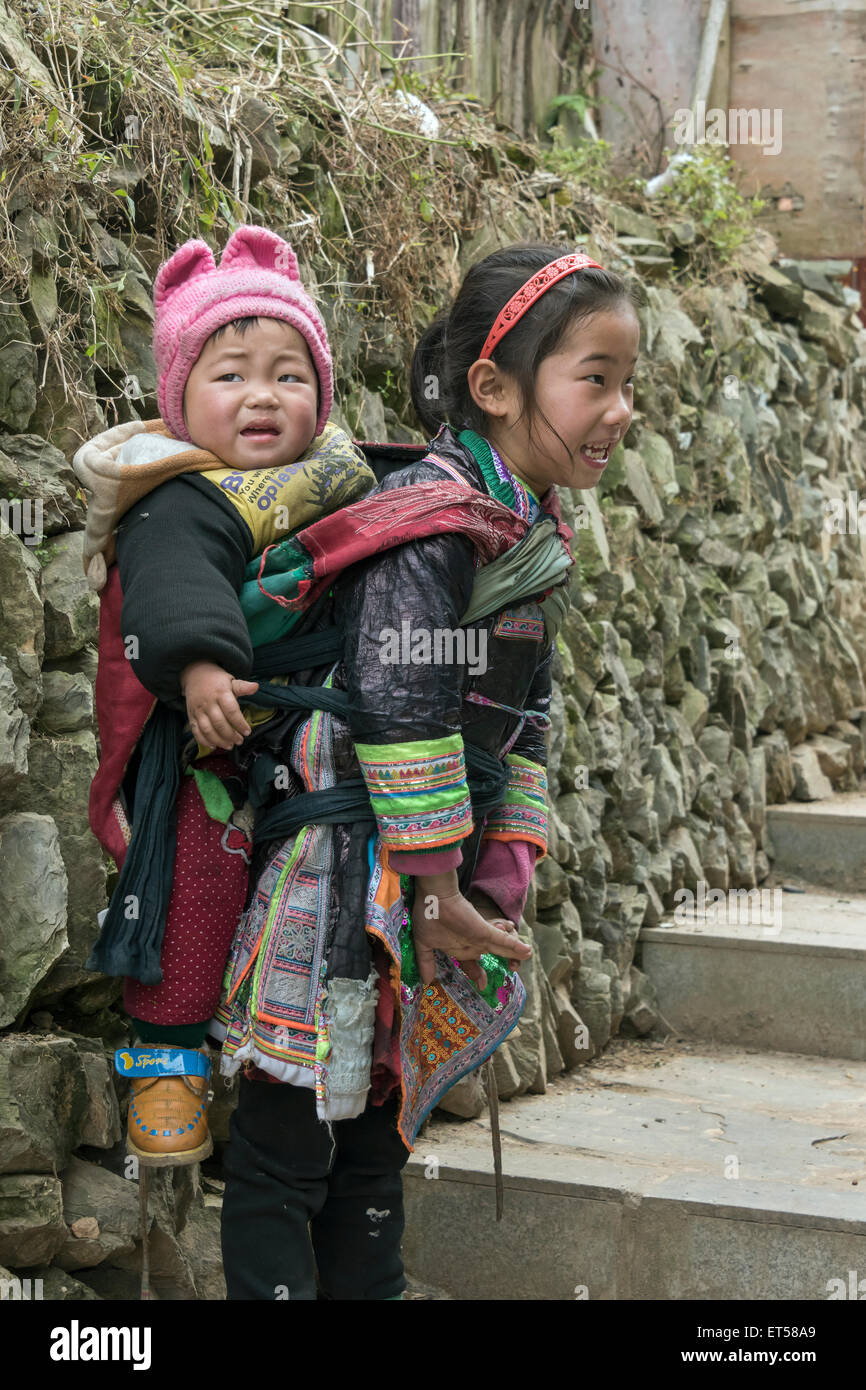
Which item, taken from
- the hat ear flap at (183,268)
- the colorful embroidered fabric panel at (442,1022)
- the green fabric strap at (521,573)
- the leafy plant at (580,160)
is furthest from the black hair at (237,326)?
the leafy plant at (580,160)

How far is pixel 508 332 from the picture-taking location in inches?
72.5

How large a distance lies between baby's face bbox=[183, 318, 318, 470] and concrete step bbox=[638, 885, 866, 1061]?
108 inches

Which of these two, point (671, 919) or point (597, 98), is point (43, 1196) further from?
point (597, 98)

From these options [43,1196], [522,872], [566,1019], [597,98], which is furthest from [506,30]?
[43,1196]

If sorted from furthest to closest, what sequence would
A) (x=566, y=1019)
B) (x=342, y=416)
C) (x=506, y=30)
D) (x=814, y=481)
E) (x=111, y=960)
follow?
(x=814, y=481), (x=506, y=30), (x=566, y=1019), (x=342, y=416), (x=111, y=960)

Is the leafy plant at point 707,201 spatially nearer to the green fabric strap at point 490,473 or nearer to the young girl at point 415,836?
the young girl at point 415,836

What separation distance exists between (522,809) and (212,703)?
59 cm

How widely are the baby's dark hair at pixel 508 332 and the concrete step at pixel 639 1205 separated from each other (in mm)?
1626

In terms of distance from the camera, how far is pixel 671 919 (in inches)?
172

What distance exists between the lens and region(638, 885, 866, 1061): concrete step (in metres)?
3.93

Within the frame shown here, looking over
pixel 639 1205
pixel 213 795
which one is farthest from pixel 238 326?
pixel 639 1205

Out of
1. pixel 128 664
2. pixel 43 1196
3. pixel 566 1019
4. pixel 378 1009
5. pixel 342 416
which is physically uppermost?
pixel 342 416

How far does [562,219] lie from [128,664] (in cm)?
308

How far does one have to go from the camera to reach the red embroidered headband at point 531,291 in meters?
1.82
